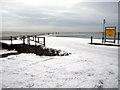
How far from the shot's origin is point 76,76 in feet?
16.1

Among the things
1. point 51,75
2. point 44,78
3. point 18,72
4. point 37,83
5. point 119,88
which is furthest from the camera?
point 18,72

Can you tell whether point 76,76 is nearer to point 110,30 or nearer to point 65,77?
point 65,77

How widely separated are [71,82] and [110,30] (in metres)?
14.4

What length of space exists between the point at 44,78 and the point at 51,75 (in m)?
0.40

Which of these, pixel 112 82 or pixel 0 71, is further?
pixel 0 71

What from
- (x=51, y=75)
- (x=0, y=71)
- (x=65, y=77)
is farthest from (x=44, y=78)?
(x=0, y=71)

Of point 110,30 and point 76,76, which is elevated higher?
point 110,30

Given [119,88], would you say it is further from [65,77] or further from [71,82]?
[65,77]

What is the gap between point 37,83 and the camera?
4.27 meters

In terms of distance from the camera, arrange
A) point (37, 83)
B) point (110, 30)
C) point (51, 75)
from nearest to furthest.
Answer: point (37, 83)
point (51, 75)
point (110, 30)

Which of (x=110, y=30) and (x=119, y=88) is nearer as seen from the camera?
(x=119, y=88)

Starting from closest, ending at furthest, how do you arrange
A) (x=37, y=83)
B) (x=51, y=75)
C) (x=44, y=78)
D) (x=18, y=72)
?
(x=37, y=83) < (x=44, y=78) < (x=51, y=75) < (x=18, y=72)

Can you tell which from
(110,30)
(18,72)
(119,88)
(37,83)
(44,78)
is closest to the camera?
(119,88)

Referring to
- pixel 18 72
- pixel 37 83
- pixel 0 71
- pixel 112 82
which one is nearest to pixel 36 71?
pixel 18 72
